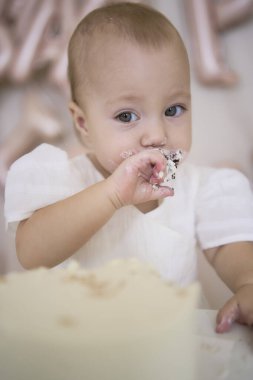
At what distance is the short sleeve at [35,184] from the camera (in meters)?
0.42

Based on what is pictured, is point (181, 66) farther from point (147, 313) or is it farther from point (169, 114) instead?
point (147, 313)

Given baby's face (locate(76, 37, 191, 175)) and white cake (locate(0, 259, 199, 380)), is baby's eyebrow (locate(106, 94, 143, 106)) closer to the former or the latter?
baby's face (locate(76, 37, 191, 175))

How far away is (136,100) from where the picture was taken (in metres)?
0.41

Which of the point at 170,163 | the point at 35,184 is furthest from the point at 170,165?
the point at 35,184

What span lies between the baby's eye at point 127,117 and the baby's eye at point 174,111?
0.10 ft

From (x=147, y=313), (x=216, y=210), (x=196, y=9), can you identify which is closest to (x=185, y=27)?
(x=196, y=9)

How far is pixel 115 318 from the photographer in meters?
0.35

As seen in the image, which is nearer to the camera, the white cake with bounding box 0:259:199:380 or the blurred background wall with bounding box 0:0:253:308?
the white cake with bounding box 0:259:199:380

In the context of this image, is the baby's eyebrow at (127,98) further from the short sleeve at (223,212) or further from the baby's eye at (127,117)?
the short sleeve at (223,212)

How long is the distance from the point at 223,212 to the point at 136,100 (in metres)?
0.14

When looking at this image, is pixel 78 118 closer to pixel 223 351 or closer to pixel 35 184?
pixel 35 184

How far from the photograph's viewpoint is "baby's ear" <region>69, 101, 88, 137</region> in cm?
46

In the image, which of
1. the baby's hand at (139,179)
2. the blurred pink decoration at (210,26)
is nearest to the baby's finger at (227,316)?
the baby's hand at (139,179)

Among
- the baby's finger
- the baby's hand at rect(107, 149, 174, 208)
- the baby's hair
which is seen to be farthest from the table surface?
the baby's hair
